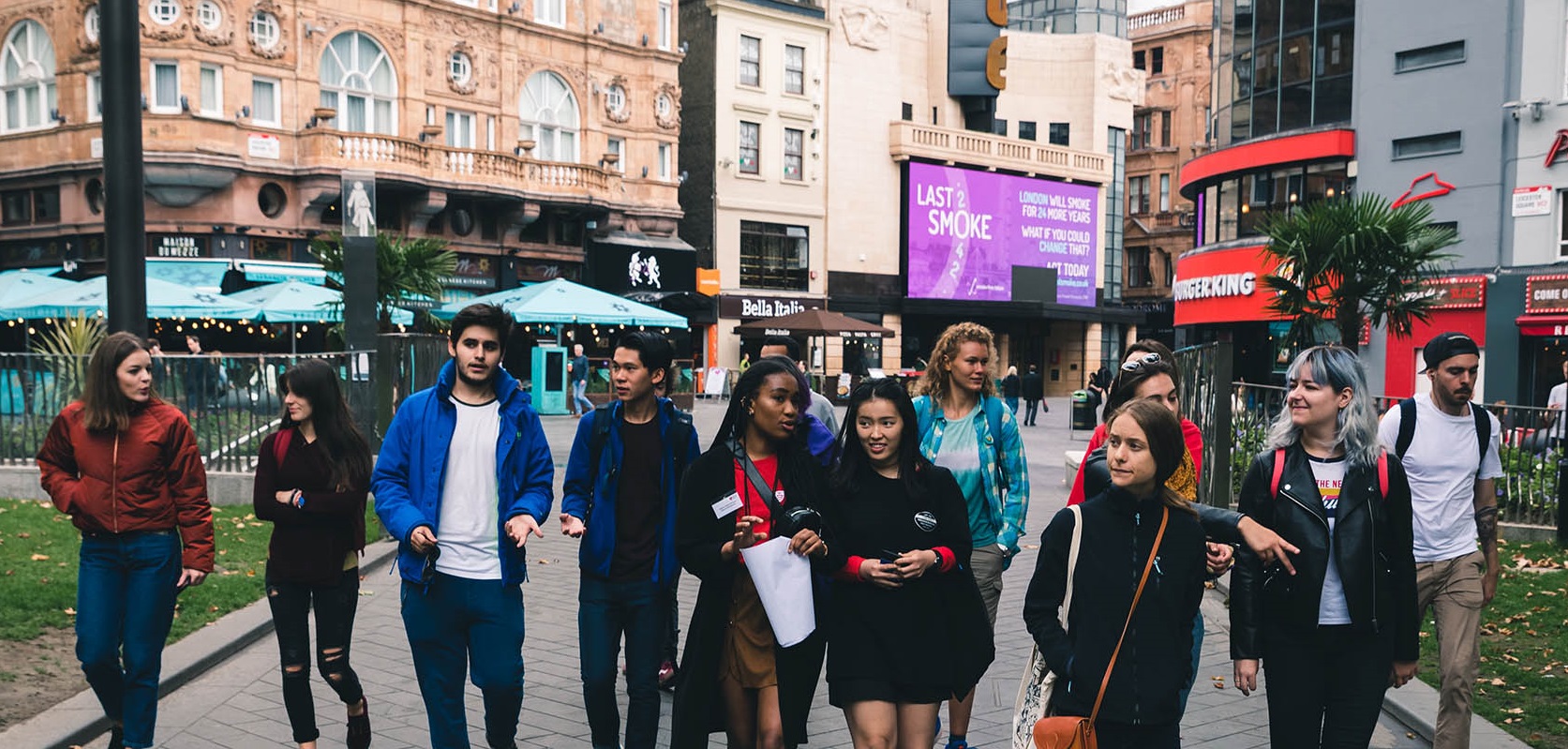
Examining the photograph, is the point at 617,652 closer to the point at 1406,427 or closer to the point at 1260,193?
the point at 1406,427

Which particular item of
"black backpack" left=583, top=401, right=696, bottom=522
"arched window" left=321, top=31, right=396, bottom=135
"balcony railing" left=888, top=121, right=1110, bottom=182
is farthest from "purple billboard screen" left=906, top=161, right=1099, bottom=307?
"black backpack" left=583, top=401, right=696, bottom=522

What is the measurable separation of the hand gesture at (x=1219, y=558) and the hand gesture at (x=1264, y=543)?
138mm

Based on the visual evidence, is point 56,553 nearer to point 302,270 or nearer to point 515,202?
point 302,270

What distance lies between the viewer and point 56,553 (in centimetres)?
968

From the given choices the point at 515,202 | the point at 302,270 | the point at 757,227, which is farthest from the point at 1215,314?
the point at 302,270

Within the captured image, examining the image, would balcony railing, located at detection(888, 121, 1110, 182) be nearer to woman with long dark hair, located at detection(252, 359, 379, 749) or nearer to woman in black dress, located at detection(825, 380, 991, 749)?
woman with long dark hair, located at detection(252, 359, 379, 749)

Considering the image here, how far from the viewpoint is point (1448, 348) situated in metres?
5.22

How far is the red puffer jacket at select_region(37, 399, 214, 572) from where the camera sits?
5082 millimetres

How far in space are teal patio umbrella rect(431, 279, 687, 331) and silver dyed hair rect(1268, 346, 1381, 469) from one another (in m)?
21.5

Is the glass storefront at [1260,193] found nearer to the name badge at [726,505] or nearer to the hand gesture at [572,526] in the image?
the hand gesture at [572,526]

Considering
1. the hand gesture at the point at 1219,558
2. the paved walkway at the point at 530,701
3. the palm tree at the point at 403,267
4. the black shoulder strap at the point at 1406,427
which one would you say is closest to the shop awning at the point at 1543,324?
the paved walkway at the point at 530,701

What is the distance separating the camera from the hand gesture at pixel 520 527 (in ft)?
15.0

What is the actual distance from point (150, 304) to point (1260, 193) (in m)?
25.6

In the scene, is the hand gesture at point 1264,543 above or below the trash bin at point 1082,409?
above
